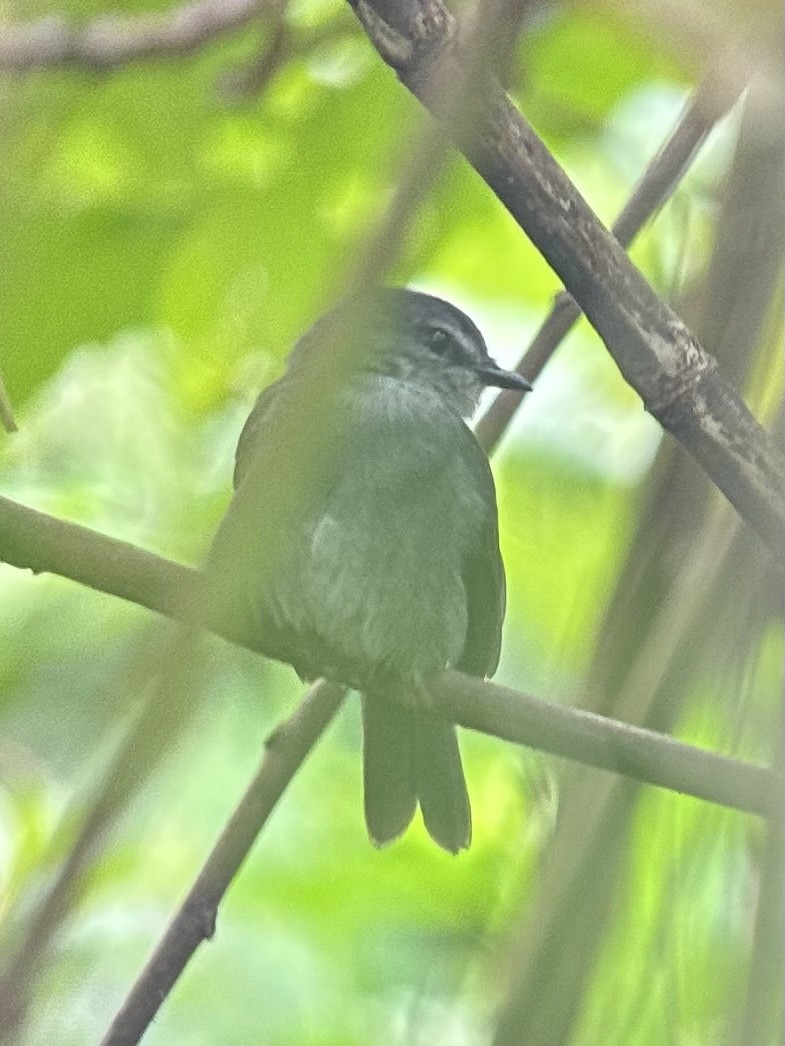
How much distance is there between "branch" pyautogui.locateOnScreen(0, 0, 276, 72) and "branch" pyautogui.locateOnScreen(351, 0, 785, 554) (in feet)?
3.12

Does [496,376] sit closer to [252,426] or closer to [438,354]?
[438,354]

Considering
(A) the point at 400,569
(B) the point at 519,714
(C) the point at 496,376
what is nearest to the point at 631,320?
(B) the point at 519,714

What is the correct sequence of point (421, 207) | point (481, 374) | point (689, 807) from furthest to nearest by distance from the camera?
point (481, 374) → point (689, 807) → point (421, 207)

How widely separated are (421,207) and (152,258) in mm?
1383

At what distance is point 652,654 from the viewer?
42.3 inches

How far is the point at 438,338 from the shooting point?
2.92m

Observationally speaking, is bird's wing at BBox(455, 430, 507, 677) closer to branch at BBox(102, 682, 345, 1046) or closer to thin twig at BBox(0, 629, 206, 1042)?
branch at BBox(102, 682, 345, 1046)

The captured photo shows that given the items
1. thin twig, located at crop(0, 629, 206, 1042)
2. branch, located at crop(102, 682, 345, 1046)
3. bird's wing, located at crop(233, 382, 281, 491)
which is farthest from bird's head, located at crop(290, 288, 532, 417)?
thin twig, located at crop(0, 629, 206, 1042)

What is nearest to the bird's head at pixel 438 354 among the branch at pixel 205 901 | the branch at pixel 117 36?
the branch at pixel 117 36

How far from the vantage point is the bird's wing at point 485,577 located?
2563 mm

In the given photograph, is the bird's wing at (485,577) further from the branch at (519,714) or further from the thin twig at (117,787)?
the thin twig at (117,787)

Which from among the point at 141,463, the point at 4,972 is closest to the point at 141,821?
the point at 141,463

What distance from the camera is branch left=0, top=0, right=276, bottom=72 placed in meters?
1.96

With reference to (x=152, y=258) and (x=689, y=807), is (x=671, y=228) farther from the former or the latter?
(x=689, y=807)
